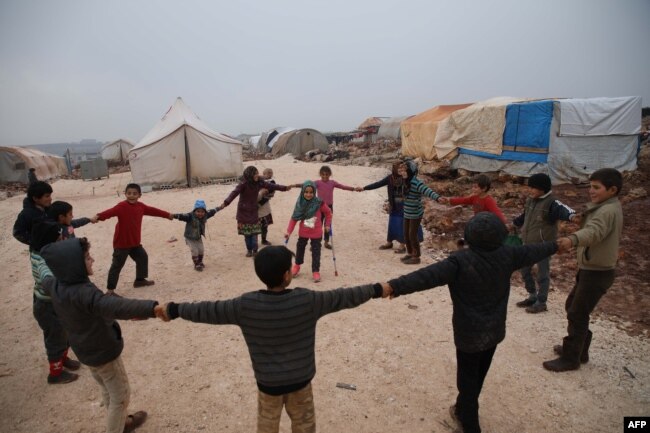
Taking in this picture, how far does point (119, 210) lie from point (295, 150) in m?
24.7

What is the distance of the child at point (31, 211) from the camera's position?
3678 mm

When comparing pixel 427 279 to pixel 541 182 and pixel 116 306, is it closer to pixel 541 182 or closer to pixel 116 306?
pixel 116 306

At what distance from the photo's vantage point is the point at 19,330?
4.44 meters

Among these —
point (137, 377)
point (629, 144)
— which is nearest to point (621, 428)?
point (137, 377)

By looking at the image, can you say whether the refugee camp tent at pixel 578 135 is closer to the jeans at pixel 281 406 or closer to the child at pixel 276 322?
the child at pixel 276 322

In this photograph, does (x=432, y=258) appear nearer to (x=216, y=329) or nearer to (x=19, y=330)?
(x=216, y=329)

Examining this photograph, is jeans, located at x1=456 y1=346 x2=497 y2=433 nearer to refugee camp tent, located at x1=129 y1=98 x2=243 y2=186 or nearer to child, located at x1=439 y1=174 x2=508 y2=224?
child, located at x1=439 y1=174 x2=508 y2=224

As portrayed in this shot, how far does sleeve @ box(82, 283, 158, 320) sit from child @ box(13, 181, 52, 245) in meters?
2.15

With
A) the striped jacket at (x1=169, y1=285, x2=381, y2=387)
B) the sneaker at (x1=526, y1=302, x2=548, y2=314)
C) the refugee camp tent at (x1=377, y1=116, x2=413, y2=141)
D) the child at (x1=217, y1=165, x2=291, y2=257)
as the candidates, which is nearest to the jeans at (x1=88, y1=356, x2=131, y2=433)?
the striped jacket at (x1=169, y1=285, x2=381, y2=387)

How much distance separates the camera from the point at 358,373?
351 centimetres

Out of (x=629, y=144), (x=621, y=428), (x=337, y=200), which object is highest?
(x=629, y=144)

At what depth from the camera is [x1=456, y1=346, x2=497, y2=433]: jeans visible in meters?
2.52

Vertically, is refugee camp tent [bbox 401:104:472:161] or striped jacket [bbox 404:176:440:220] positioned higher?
refugee camp tent [bbox 401:104:472:161]

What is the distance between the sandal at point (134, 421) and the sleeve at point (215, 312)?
5.04 ft
